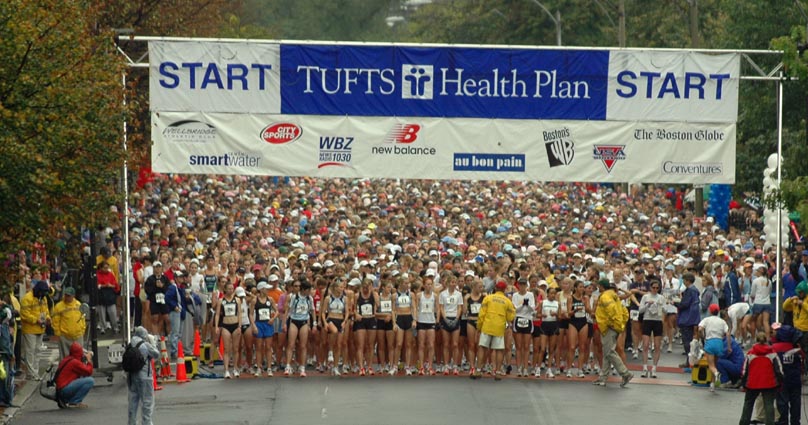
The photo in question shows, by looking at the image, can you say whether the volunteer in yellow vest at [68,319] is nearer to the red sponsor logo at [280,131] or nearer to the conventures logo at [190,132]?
the conventures logo at [190,132]

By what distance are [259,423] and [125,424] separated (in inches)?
70.8

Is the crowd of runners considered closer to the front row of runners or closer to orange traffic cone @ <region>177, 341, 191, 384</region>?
the front row of runners

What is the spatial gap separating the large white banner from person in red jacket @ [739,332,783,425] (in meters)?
5.56

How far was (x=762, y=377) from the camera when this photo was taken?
16.1 m

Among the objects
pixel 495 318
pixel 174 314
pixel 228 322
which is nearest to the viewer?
pixel 495 318

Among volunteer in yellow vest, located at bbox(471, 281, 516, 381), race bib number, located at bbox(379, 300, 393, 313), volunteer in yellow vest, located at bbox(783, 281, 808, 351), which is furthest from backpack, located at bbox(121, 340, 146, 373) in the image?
volunteer in yellow vest, located at bbox(783, 281, 808, 351)

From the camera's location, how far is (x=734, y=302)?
78.9 feet

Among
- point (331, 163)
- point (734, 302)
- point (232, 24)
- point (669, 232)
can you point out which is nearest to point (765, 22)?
point (669, 232)

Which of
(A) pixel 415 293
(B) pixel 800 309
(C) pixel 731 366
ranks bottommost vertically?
(C) pixel 731 366

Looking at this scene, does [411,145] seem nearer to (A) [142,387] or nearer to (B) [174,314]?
(B) [174,314]

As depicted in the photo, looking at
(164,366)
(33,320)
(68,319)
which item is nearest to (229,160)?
(164,366)

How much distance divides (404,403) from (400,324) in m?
2.95

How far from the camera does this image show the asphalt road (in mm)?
16688

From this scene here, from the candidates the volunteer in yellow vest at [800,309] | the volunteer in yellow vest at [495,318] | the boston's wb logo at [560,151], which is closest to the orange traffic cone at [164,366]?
the volunteer in yellow vest at [495,318]
